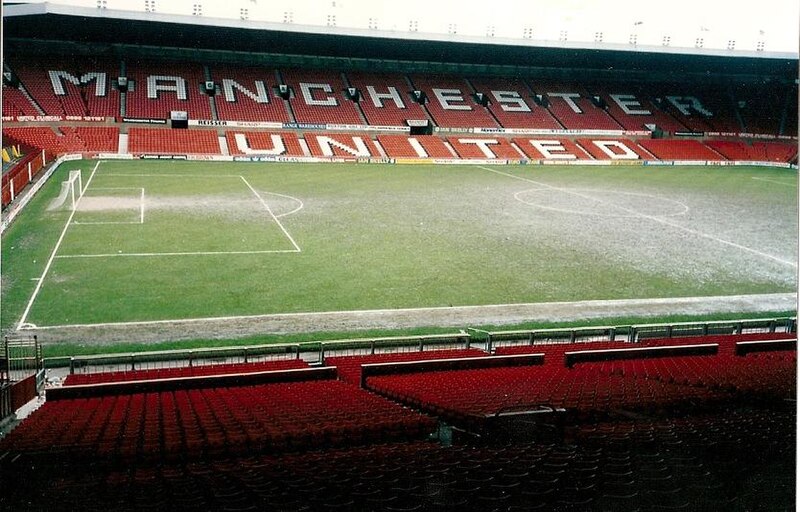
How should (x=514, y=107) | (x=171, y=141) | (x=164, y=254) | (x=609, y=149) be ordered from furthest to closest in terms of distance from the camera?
1. (x=514, y=107)
2. (x=609, y=149)
3. (x=171, y=141)
4. (x=164, y=254)

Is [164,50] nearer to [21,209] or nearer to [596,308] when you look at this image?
[21,209]

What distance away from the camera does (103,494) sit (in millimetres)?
5598

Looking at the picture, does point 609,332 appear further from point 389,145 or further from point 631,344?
point 389,145

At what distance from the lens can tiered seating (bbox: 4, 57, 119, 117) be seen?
2002 inches

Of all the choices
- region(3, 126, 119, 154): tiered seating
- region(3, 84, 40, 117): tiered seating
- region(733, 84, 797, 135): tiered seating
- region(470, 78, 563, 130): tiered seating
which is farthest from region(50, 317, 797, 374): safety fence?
region(733, 84, 797, 135): tiered seating

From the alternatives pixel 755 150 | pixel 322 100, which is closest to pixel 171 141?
pixel 322 100

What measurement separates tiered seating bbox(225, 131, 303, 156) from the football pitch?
353 inches

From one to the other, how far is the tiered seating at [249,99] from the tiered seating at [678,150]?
3195 cm

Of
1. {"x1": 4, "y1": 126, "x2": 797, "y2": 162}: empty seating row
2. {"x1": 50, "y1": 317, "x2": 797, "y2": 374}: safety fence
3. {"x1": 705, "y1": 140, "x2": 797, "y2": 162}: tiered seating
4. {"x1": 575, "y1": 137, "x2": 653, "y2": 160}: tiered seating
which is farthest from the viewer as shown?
{"x1": 705, "y1": 140, "x2": 797, "y2": 162}: tiered seating

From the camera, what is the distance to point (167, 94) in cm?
5584

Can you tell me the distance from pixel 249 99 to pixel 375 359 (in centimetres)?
4719

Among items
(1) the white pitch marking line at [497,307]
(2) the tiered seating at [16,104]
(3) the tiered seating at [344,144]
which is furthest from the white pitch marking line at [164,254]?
(2) the tiered seating at [16,104]

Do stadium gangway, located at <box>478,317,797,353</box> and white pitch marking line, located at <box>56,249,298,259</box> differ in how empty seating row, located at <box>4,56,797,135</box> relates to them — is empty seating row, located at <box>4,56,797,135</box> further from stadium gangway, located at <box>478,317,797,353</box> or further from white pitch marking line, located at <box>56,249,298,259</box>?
stadium gangway, located at <box>478,317,797,353</box>

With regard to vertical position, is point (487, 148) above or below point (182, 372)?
above
